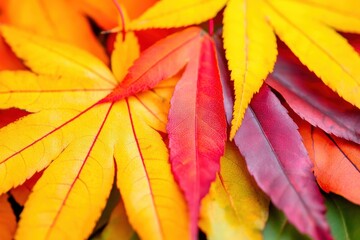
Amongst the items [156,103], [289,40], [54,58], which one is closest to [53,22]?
[54,58]

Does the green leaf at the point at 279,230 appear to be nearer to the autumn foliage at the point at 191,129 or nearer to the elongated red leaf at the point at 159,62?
the autumn foliage at the point at 191,129

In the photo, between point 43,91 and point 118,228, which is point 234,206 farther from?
point 43,91

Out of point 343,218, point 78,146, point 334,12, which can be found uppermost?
point 334,12

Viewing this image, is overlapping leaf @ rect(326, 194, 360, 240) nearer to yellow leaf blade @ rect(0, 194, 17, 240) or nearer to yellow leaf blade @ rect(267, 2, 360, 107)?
yellow leaf blade @ rect(267, 2, 360, 107)

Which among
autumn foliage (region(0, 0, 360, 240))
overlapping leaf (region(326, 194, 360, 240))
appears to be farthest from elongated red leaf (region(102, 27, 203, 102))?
overlapping leaf (region(326, 194, 360, 240))

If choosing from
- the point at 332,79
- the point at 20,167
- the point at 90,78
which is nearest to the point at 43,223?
the point at 20,167

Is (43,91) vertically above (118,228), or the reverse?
(43,91)
